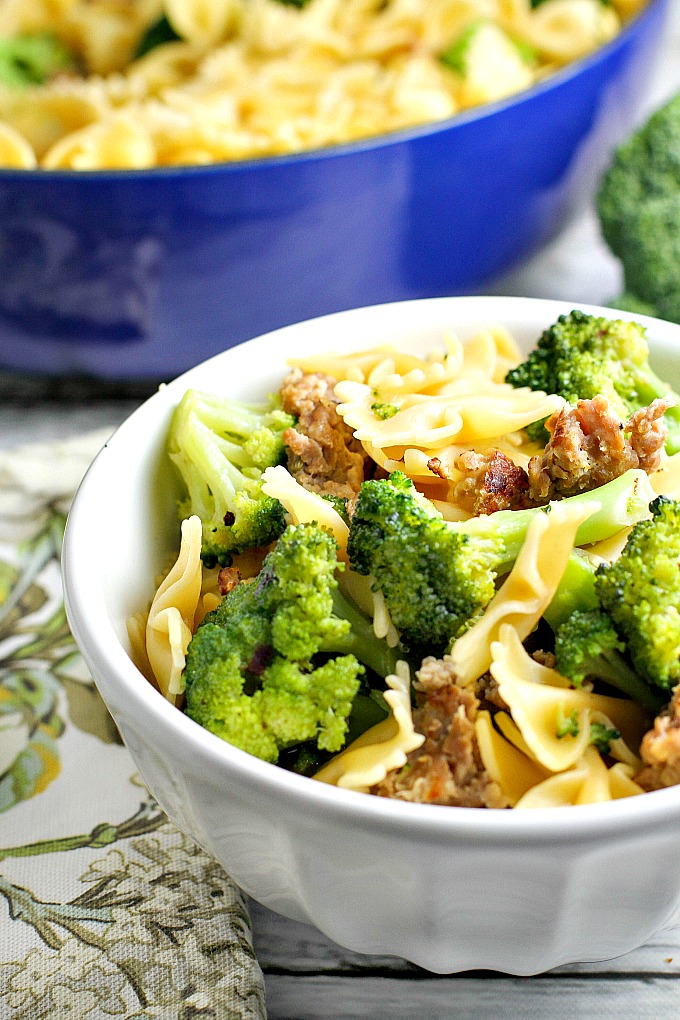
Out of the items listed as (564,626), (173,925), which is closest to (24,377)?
(173,925)

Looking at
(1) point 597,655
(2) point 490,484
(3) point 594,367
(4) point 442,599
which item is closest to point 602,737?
(1) point 597,655

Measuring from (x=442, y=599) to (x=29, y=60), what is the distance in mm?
2373

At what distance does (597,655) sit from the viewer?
1113mm

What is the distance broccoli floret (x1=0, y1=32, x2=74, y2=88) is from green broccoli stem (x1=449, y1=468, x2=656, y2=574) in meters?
2.18

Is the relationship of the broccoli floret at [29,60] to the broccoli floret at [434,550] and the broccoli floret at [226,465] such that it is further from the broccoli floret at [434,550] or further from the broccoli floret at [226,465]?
the broccoli floret at [434,550]

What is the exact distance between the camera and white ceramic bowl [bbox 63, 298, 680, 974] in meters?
0.95

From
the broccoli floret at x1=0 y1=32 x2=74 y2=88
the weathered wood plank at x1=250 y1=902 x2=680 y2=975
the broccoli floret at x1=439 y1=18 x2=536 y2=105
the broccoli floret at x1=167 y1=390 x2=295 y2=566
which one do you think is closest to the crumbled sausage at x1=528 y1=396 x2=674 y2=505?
the broccoli floret at x1=167 y1=390 x2=295 y2=566

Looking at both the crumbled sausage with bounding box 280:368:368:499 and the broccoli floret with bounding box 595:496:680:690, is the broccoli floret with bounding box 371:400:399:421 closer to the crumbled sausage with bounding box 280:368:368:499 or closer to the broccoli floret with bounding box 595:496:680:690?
the crumbled sausage with bounding box 280:368:368:499

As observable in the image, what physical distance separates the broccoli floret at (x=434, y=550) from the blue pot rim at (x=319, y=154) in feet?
3.73

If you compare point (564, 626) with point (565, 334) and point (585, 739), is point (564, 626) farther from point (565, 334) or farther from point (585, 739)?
point (565, 334)

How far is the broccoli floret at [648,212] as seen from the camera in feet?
7.84

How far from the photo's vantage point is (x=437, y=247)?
8.11 feet

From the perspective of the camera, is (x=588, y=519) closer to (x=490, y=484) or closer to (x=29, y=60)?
(x=490, y=484)

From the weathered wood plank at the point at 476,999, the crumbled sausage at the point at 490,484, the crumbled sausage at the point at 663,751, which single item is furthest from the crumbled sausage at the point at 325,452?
the weathered wood plank at the point at 476,999
